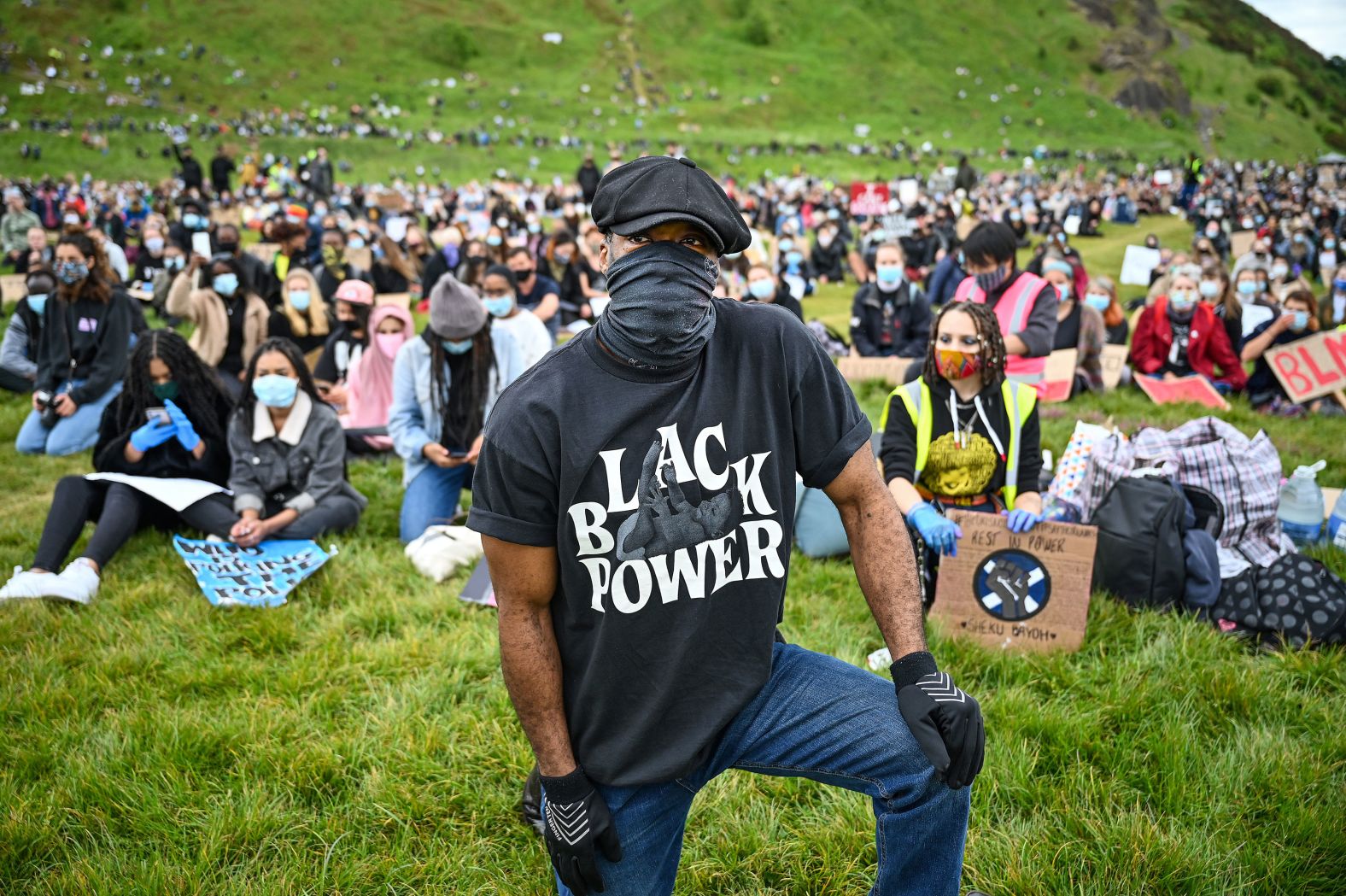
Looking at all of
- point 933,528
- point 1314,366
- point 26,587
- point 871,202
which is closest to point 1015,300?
point 933,528

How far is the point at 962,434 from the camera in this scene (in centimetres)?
430

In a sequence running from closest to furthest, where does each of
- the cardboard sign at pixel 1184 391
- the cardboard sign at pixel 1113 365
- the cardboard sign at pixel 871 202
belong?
1. the cardboard sign at pixel 1184 391
2. the cardboard sign at pixel 1113 365
3. the cardboard sign at pixel 871 202

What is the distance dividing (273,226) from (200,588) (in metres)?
8.32

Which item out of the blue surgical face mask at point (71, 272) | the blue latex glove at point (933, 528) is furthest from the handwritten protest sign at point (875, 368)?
the blue surgical face mask at point (71, 272)

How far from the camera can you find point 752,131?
2482 inches

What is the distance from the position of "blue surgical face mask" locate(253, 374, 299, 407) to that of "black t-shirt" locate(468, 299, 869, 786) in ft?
14.1

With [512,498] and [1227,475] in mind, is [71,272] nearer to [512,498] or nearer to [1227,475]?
[512,498]

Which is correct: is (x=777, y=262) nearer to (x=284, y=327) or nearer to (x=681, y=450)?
(x=284, y=327)

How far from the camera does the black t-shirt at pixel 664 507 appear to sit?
→ 184cm

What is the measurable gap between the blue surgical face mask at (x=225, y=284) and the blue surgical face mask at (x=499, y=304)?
2965mm

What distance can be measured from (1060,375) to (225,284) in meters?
8.68

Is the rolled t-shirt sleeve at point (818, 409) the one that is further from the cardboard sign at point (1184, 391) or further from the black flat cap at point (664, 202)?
the cardboard sign at point (1184, 391)

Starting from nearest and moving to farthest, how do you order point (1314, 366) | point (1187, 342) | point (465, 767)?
point (465, 767), point (1314, 366), point (1187, 342)

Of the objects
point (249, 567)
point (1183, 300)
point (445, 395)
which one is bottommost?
point (249, 567)
